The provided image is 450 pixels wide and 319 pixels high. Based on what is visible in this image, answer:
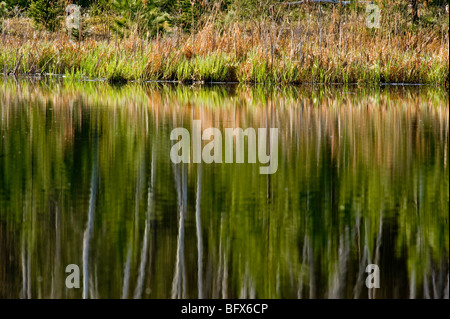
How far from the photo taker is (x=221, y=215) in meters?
4.76

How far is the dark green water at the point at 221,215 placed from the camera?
381 cm

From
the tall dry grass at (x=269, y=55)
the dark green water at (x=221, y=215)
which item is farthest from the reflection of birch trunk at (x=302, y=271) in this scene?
the tall dry grass at (x=269, y=55)

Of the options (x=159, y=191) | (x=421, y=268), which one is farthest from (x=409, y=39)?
(x=421, y=268)

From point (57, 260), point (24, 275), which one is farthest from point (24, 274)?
point (57, 260)

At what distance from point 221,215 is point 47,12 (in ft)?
68.9

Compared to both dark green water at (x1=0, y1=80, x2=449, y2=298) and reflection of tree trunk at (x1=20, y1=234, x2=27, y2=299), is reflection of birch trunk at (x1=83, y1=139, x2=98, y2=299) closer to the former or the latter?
dark green water at (x1=0, y1=80, x2=449, y2=298)

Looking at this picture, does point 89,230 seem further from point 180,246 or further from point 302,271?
point 302,271

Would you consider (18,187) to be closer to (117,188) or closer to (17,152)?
(117,188)

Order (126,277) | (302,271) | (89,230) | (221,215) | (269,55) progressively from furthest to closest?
1. (269,55)
2. (221,215)
3. (89,230)
4. (302,271)
5. (126,277)

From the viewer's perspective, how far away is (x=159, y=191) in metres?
5.32

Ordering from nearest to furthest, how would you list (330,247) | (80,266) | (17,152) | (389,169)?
(80,266), (330,247), (389,169), (17,152)
